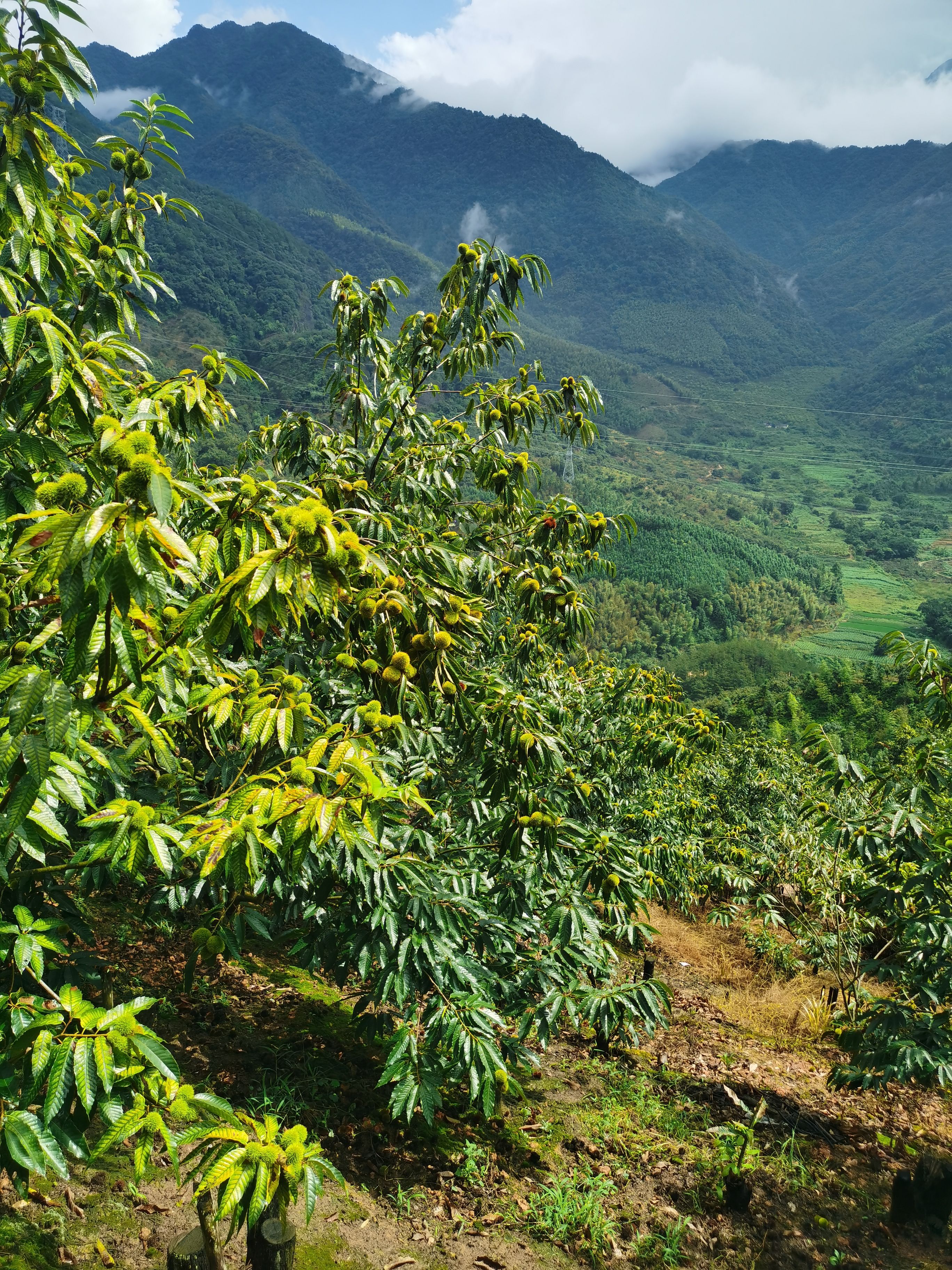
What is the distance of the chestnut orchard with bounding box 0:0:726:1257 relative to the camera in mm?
1441

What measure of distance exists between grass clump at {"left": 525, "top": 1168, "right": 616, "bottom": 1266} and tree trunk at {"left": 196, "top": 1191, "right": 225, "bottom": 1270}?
1.72m

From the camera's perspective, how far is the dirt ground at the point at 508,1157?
258 cm

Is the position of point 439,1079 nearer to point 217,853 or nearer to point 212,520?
point 217,853

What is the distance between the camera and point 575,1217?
3092 mm

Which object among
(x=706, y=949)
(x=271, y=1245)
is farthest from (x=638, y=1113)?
(x=706, y=949)

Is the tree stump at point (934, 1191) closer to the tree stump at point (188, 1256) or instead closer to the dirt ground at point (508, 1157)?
the dirt ground at point (508, 1157)

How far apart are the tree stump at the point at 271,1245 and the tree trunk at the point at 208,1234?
0.08m

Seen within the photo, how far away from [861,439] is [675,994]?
467ft

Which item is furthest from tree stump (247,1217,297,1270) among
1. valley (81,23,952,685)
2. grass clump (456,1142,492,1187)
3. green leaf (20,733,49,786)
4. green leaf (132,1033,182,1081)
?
valley (81,23,952,685)

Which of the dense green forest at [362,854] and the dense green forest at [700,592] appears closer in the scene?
the dense green forest at [362,854]

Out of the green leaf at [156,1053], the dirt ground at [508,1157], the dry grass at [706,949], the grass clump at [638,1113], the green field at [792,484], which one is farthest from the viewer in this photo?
the green field at [792,484]

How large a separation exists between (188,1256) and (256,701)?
140 centimetres

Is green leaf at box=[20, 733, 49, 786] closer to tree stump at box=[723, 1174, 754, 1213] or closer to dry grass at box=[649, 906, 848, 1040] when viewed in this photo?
tree stump at box=[723, 1174, 754, 1213]

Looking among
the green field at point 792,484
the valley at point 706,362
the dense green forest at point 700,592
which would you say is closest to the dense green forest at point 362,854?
the valley at point 706,362
